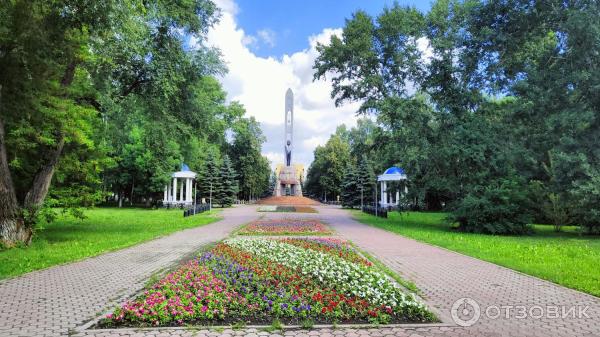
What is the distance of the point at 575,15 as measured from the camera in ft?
52.3

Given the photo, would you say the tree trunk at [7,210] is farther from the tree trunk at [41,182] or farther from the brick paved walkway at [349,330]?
the brick paved walkway at [349,330]

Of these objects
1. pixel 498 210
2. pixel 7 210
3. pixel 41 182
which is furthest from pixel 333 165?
pixel 7 210

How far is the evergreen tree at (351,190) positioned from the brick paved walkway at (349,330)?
35578mm

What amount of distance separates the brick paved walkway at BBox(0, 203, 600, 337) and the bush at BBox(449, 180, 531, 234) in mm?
7870

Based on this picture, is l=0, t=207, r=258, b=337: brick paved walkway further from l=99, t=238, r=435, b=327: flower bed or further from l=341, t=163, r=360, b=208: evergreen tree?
l=341, t=163, r=360, b=208: evergreen tree

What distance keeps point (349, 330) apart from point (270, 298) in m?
1.50

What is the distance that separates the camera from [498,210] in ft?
56.5

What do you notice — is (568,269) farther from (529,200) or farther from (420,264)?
(529,200)

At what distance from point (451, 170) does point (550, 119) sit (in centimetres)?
477

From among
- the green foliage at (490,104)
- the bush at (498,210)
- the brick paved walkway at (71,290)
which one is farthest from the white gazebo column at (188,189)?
the brick paved walkway at (71,290)

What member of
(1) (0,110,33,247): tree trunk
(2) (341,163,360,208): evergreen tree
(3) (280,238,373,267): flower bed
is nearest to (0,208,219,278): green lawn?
(1) (0,110,33,247): tree trunk

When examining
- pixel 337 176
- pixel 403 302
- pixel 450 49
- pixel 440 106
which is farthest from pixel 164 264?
pixel 337 176

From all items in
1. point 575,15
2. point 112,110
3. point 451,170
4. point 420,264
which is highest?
point 575,15

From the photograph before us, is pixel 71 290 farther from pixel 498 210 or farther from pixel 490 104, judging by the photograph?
pixel 490 104
